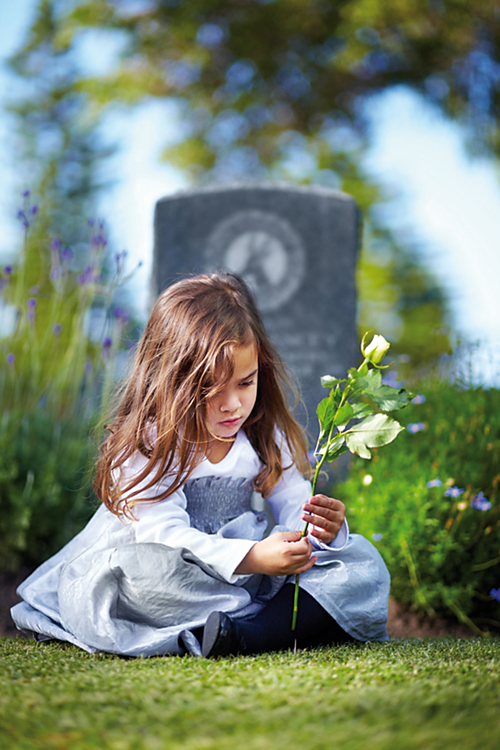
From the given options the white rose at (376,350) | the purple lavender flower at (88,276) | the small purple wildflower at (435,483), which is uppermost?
the purple lavender flower at (88,276)

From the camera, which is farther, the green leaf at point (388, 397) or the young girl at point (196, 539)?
the young girl at point (196, 539)

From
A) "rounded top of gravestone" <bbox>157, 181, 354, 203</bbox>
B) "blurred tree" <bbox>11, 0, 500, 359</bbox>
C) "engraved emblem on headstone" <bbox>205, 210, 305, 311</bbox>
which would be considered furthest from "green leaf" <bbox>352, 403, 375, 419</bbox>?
"blurred tree" <bbox>11, 0, 500, 359</bbox>

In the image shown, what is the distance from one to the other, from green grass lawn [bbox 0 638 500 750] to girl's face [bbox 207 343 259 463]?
61 cm

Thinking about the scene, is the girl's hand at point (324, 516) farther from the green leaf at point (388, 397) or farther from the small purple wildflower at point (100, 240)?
the small purple wildflower at point (100, 240)

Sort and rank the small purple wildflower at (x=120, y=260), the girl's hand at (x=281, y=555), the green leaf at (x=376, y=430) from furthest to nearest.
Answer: the small purple wildflower at (x=120, y=260) < the girl's hand at (x=281, y=555) < the green leaf at (x=376, y=430)

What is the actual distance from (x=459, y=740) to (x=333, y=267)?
339 cm

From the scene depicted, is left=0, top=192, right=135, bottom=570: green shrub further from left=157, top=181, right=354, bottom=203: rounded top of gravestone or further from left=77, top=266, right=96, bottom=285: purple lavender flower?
left=157, top=181, right=354, bottom=203: rounded top of gravestone

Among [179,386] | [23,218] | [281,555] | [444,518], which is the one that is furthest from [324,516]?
[23,218]

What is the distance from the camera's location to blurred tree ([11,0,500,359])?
10.4m

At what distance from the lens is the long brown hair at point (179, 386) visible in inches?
73.8

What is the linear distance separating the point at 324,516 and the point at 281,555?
153 millimetres

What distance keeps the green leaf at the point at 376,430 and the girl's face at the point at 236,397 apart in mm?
Answer: 403

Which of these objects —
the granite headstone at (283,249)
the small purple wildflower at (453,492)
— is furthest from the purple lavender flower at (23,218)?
the small purple wildflower at (453,492)

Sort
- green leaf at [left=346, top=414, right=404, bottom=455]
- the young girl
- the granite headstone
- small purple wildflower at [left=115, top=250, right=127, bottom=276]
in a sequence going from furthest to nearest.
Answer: the granite headstone
small purple wildflower at [left=115, top=250, right=127, bottom=276]
the young girl
green leaf at [left=346, top=414, right=404, bottom=455]
